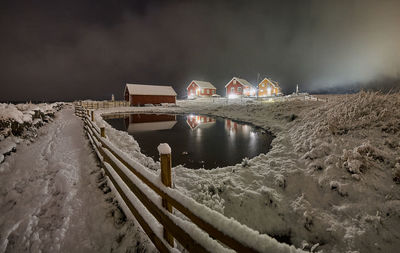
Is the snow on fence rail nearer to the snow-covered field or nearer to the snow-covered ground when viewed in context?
the snow-covered field

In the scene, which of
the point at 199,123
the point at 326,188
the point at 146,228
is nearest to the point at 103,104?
the point at 199,123

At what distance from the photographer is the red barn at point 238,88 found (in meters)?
54.7

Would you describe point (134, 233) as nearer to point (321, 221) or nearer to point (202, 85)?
point (321, 221)

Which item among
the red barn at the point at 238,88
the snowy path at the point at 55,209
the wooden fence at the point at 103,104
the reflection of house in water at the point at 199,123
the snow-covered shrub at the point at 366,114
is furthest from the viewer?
the red barn at the point at 238,88

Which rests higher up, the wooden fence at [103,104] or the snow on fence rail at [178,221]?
the wooden fence at [103,104]

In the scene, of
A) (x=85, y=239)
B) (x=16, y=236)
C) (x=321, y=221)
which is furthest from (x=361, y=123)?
(x=16, y=236)

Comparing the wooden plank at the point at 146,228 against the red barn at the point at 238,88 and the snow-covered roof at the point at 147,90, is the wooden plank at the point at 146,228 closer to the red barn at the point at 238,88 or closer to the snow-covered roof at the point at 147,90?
the snow-covered roof at the point at 147,90

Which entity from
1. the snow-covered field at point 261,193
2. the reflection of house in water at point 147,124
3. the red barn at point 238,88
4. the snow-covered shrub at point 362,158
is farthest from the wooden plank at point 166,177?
the red barn at point 238,88

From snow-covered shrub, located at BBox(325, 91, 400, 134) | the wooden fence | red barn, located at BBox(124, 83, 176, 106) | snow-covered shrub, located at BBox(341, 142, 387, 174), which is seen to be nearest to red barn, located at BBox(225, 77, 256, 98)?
red barn, located at BBox(124, 83, 176, 106)

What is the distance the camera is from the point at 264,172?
23.2ft

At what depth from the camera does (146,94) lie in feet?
141

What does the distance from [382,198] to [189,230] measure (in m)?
6.24

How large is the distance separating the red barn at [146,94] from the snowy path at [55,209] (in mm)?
37101

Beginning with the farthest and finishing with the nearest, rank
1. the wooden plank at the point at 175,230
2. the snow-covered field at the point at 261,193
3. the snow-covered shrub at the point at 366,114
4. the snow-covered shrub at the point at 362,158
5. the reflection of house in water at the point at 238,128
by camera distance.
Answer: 1. the reflection of house in water at the point at 238,128
2. the snow-covered shrub at the point at 366,114
3. the snow-covered shrub at the point at 362,158
4. the snow-covered field at the point at 261,193
5. the wooden plank at the point at 175,230
